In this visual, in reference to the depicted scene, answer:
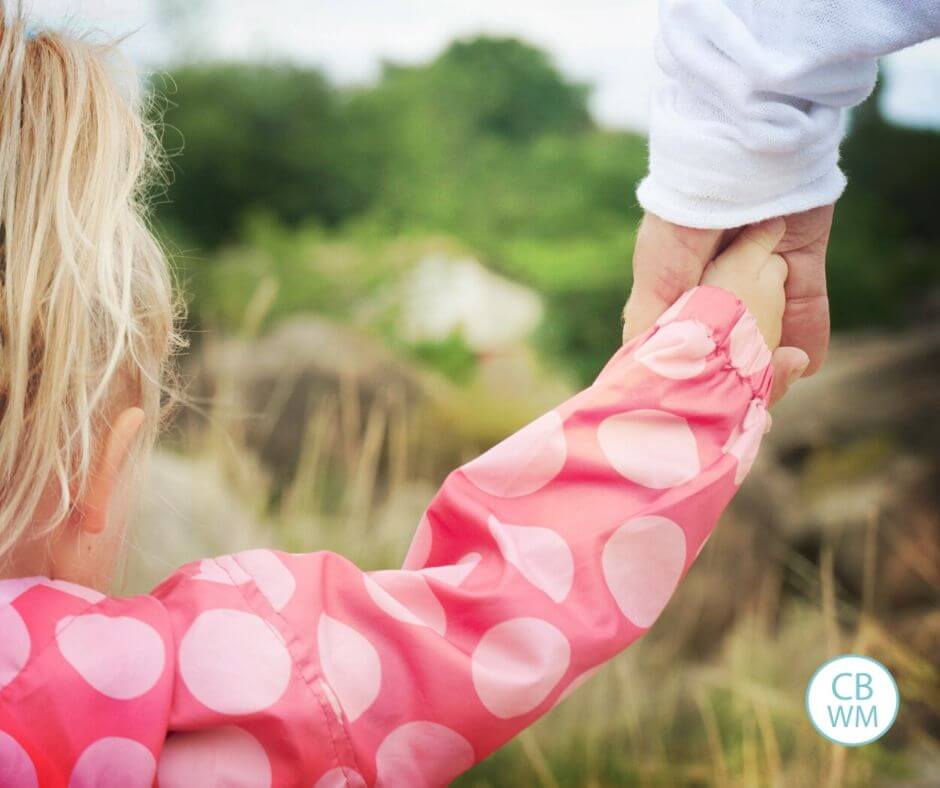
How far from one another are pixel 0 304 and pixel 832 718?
0.87 metres

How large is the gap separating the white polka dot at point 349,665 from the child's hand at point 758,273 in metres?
0.37

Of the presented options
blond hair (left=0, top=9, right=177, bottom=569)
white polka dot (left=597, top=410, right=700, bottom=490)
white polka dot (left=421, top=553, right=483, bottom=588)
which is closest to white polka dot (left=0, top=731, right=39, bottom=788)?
blond hair (left=0, top=9, right=177, bottom=569)

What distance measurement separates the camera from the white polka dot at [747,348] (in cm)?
69

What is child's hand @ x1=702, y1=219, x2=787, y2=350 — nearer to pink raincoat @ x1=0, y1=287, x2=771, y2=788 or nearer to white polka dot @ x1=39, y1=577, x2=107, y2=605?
pink raincoat @ x1=0, y1=287, x2=771, y2=788

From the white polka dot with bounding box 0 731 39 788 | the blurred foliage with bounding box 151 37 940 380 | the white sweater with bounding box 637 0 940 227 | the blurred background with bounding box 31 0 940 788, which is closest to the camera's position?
the white polka dot with bounding box 0 731 39 788

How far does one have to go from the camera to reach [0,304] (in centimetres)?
57

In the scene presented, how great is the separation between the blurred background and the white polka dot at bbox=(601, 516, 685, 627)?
58.4 inches

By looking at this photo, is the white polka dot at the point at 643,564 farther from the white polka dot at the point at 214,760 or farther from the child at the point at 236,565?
the white polka dot at the point at 214,760

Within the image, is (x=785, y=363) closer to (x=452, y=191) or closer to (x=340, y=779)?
(x=340, y=779)

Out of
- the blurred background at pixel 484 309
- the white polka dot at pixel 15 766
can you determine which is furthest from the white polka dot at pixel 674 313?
→ the blurred background at pixel 484 309


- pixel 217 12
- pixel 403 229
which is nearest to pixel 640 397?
pixel 403 229

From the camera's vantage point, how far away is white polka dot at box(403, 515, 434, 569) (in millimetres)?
662

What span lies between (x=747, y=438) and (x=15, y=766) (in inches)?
17.0

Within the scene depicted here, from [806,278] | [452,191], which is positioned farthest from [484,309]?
[806,278]
